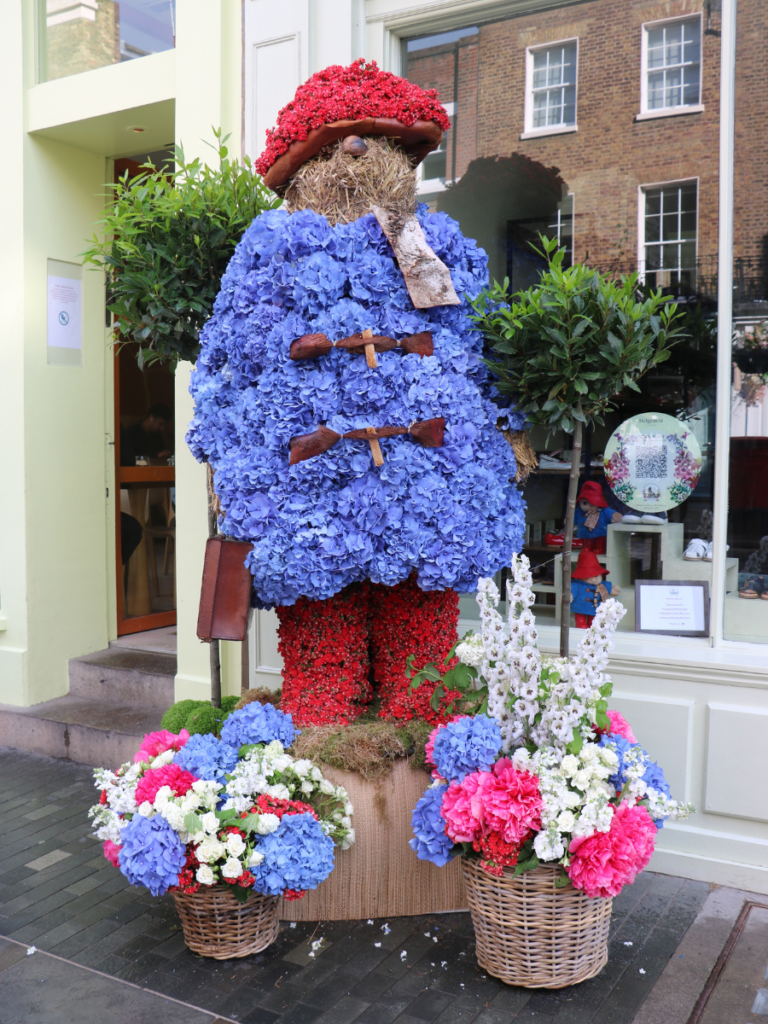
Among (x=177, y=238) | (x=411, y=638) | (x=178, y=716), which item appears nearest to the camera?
(x=411, y=638)

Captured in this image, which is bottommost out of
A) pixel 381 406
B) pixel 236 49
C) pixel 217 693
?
pixel 217 693

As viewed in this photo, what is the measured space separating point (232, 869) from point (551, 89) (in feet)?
11.5

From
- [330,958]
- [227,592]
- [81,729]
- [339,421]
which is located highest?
[339,421]

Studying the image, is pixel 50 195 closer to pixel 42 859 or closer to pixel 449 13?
pixel 449 13

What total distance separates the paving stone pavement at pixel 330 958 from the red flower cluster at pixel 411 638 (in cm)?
76

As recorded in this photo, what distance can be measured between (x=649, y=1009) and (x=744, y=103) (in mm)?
3348

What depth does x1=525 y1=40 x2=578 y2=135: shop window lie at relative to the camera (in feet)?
12.2

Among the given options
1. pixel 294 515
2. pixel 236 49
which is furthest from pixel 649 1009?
pixel 236 49

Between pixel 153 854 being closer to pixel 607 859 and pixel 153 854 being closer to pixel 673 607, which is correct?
pixel 607 859

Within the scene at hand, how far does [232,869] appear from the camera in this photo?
245 cm

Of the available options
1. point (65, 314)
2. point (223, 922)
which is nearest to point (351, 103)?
point (223, 922)

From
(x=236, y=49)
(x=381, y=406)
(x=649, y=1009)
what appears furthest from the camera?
(x=236, y=49)

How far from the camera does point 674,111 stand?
3525 millimetres

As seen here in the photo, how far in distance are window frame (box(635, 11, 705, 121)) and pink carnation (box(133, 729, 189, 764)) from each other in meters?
3.19
